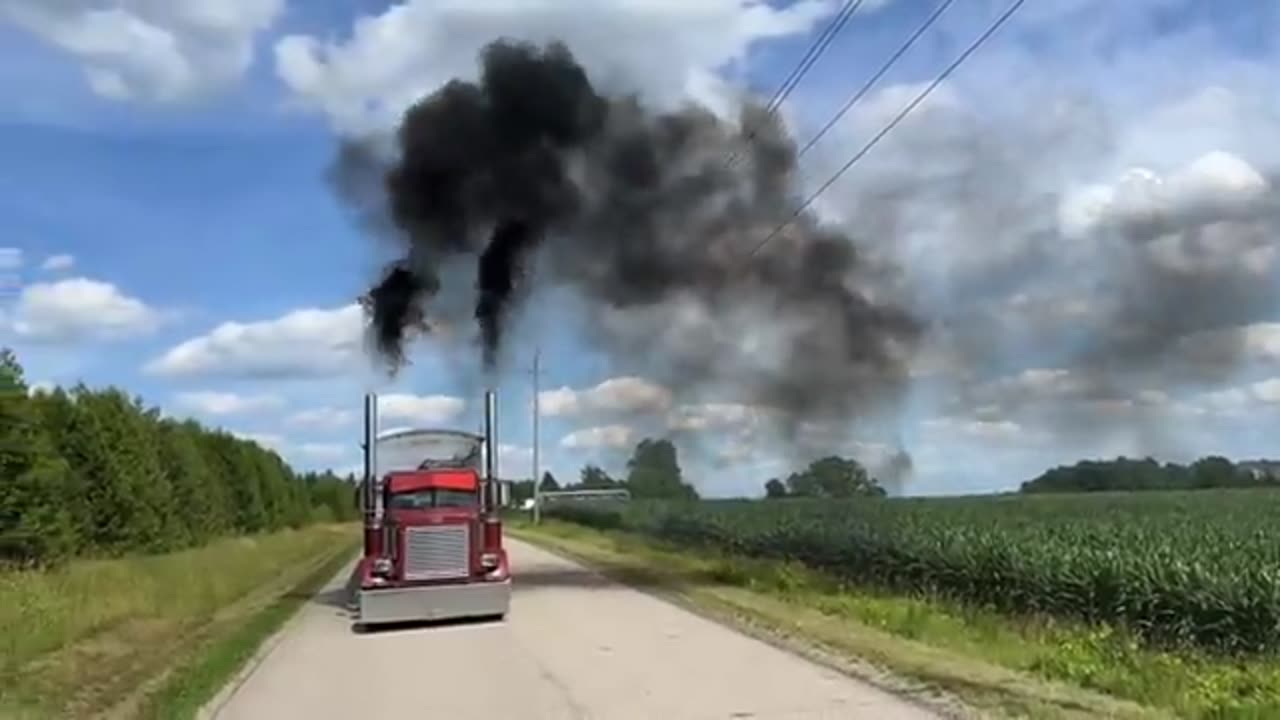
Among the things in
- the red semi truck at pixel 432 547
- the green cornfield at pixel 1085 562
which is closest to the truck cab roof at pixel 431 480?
the red semi truck at pixel 432 547

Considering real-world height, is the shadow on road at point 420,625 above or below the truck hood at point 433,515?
below

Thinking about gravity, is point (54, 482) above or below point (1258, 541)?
above

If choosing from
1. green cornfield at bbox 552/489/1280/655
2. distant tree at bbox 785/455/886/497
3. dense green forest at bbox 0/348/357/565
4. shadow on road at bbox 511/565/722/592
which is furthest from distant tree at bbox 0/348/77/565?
distant tree at bbox 785/455/886/497

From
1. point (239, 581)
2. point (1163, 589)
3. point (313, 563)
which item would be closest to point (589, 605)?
point (1163, 589)

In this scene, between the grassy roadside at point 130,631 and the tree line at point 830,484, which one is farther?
the tree line at point 830,484

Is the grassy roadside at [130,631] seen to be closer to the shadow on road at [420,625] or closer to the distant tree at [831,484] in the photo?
the shadow on road at [420,625]

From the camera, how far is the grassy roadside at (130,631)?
1489 centimetres

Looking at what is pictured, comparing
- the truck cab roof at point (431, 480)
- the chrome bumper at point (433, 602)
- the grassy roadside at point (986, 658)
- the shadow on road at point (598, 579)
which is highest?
the truck cab roof at point (431, 480)

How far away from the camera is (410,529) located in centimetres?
2317

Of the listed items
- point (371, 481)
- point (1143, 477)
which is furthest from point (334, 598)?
point (1143, 477)

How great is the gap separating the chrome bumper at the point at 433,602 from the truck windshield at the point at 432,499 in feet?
5.11

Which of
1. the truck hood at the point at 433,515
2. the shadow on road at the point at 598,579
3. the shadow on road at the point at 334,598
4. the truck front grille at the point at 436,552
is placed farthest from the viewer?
the shadow on road at the point at 598,579

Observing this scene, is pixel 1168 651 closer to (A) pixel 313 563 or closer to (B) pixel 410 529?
(B) pixel 410 529

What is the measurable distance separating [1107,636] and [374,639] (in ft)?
33.2
